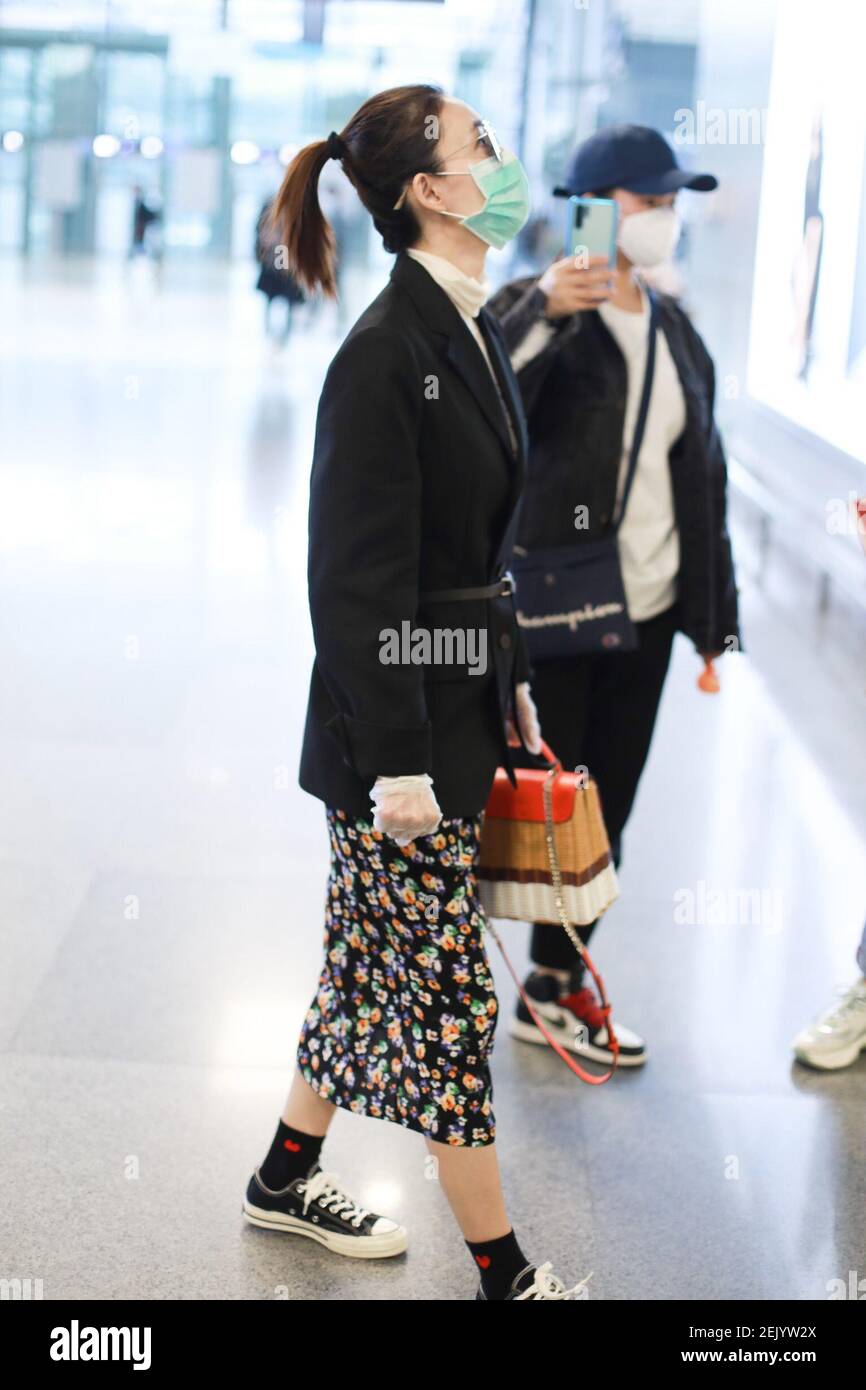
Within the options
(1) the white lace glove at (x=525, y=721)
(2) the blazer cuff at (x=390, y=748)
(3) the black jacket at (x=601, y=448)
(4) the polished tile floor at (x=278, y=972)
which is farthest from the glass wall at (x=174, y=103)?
(2) the blazer cuff at (x=390, y=748)

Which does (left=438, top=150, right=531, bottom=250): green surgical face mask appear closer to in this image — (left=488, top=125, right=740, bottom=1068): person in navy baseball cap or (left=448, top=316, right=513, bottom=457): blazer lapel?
(left=448, top=316, right=513, bottom=457): blazer lapel

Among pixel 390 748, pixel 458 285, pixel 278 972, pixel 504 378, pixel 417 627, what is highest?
pixel 458 285

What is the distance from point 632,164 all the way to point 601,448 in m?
0.53

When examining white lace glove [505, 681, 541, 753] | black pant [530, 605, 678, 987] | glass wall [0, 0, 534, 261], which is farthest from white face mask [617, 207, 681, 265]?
glass wall [0, 0, 534, 261]

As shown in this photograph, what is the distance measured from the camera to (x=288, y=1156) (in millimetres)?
2561

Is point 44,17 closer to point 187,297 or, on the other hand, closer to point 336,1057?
point 187,297

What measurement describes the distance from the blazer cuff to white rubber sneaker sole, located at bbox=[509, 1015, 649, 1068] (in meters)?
1.28

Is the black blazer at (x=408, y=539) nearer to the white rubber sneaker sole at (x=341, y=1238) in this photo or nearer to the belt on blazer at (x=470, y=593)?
the belt on blazer at (x=470, y=593)

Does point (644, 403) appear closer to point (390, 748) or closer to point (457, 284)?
point (457, 284)

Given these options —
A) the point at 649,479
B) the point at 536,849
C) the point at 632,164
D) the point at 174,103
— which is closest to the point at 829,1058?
the point at 536,849

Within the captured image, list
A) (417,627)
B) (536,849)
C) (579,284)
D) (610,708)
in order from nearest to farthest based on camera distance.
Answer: (417,627)
(536,849)
(579,284)
(610,708)

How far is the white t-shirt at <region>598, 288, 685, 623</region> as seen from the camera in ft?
9.73

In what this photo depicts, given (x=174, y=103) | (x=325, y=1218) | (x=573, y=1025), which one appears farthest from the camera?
(x=174, y=103)
